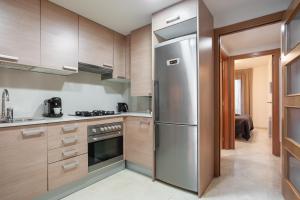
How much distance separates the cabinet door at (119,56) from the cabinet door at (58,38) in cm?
69

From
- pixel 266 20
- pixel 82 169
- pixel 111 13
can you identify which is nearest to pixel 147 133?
pixel 82 169

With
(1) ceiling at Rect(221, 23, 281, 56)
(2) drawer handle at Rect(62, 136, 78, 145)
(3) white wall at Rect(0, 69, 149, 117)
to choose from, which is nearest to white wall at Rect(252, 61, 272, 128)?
(1) ceiling at Rect(221, 23, 281, 56)

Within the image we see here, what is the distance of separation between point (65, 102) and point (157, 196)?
183cm

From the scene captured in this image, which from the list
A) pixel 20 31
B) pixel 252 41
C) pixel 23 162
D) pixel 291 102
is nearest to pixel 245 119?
pixel 252 41

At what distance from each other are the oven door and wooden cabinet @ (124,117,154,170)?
0.14m

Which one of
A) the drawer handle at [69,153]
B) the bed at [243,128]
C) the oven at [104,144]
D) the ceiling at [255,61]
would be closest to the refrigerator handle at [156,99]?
the oven at [104,144]

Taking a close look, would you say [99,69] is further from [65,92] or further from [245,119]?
[245,119]

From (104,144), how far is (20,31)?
1.66 meters

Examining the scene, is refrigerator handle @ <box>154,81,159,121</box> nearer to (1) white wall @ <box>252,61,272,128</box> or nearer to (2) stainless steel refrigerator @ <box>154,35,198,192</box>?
(2) stainless steel refrigerator @ <box>154,35,198,192</box>

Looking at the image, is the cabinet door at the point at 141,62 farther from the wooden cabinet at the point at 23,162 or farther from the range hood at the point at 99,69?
the wooden cabinet at the point at 23,162

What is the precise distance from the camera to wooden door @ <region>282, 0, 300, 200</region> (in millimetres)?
1485

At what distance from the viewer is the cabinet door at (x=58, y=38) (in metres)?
1.88

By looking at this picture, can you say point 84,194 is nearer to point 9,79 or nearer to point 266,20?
point 9,79

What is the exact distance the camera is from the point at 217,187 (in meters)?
2.01
